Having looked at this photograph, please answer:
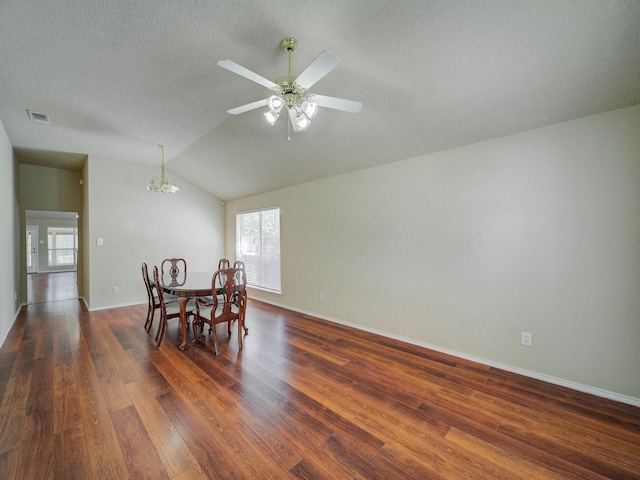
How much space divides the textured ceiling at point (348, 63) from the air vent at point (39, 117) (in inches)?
2.7

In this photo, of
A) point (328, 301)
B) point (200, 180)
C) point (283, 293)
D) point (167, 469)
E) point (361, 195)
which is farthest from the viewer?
point (200, 180)

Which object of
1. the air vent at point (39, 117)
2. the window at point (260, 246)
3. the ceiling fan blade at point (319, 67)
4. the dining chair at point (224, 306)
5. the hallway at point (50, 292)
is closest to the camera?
the ceiling fan blade at point (319, 67)

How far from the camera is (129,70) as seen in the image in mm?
2434

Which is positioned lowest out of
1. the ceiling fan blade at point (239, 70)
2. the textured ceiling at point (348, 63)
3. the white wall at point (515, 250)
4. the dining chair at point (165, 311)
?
the dining chair at point (165, 311)

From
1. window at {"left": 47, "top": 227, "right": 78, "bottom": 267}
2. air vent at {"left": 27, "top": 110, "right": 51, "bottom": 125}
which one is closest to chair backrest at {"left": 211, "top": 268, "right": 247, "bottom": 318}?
air vent at {"left": 27, "top": 110, "right": 51, "bottom": 125}

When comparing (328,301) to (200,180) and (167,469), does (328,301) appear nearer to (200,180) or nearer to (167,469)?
(167,469)

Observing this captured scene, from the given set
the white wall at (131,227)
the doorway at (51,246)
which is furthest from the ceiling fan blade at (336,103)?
the doorway at (51,246)

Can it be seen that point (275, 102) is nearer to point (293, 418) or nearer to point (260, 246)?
point (293, 418)

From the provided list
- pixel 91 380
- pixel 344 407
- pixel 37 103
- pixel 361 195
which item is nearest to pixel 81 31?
pixel 37 103

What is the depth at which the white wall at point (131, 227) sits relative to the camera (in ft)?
15.8

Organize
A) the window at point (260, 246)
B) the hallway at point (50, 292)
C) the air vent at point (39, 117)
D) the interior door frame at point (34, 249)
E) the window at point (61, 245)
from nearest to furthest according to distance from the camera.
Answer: the air vent at point (39, 117), the window at point (260, 246), the hallway at point (50, 292), the interior door frame at point (34, 249), the window at point (61, 245)

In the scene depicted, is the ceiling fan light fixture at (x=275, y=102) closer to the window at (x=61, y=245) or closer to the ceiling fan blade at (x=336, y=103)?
the ceiling fan blade at (x=336, y=103)

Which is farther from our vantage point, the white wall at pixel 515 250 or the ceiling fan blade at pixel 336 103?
the white wall at pixel 515 250

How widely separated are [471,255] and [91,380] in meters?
3.87
